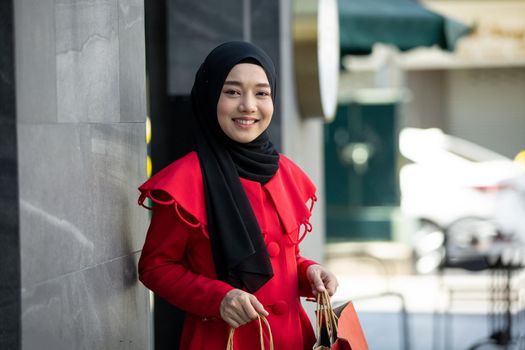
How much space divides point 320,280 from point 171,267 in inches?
18.6

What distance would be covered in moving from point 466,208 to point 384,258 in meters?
1.32

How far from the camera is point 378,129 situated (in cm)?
1348

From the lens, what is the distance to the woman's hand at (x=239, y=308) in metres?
2.65

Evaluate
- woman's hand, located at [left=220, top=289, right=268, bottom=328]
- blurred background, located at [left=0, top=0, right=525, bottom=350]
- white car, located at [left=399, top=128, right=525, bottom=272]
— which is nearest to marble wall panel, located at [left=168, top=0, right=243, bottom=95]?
blurred background, located at [left=0, top=0, right=525, bottom=350]

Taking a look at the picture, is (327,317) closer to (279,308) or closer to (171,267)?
(279,308)

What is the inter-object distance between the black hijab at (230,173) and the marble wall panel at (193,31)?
1.81m

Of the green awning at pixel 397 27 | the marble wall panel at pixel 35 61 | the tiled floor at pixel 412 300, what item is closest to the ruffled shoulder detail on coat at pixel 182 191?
the marble wall panel at pixel 35 61

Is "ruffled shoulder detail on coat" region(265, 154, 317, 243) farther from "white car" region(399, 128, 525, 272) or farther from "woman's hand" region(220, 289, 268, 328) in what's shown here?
"white car" region(399, 128, 525, 272)

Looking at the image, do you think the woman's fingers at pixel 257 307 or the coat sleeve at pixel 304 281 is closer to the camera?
the woman's fingers at pixel 257 307

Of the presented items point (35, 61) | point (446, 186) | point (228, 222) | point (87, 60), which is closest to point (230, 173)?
point (228, 222)

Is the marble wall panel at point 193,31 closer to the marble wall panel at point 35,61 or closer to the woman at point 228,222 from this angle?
the woman at point 228,222

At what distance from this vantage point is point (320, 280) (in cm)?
300

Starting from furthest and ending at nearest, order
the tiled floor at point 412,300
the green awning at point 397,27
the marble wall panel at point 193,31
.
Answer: the tiled floor at point 412,300 → the green awning at point 397,27 → the marble wall panel at point 193,31

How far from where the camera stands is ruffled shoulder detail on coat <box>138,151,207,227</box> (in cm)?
280
